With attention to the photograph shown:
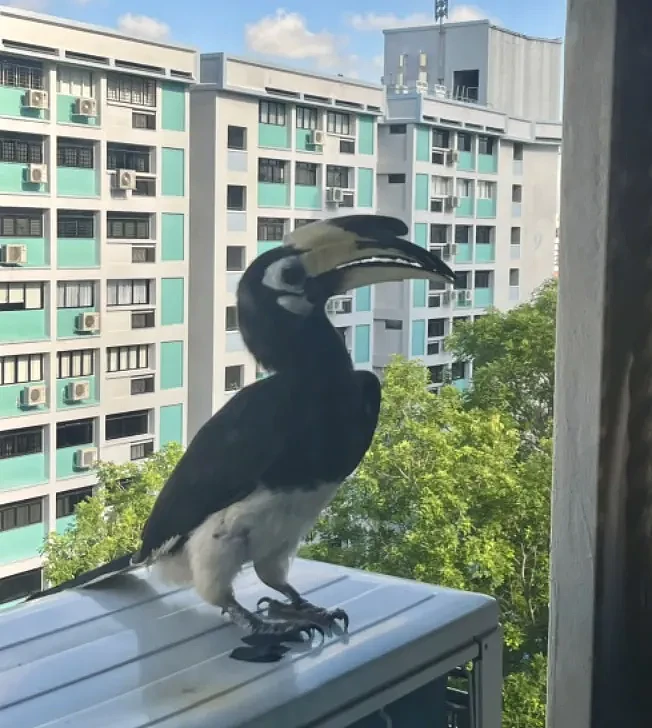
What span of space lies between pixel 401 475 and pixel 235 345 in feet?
2.49

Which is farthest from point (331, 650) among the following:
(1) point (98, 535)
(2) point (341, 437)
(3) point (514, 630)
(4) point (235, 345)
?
(3) point (514, 630)

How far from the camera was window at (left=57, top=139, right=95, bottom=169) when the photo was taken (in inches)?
57.2

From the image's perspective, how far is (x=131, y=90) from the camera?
152 centimetres

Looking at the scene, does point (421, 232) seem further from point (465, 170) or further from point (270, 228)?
point (270, 228)

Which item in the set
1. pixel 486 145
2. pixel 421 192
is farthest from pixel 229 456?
pixel 486 145

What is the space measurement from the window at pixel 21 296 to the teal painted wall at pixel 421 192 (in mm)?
740

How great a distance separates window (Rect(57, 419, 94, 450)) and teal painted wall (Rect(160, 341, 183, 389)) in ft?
0.46

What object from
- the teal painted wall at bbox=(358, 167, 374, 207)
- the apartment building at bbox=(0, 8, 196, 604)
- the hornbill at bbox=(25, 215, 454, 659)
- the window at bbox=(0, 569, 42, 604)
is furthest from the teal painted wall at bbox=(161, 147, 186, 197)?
the window at bbox=(0, 569, 42, 604)

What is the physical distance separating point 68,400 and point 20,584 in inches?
12.4

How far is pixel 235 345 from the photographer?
4.36 feet

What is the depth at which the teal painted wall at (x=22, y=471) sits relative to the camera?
1.46m

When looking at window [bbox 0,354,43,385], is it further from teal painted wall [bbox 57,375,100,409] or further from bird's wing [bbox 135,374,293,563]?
bird's wing [bbox 135,374,293,563]

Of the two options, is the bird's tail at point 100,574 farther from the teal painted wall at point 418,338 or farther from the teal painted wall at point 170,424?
the teal painted wall at point 418,338

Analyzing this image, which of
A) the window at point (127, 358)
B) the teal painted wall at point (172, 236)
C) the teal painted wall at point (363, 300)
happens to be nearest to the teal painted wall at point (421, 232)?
the teal painted wall at point (363, 300)
